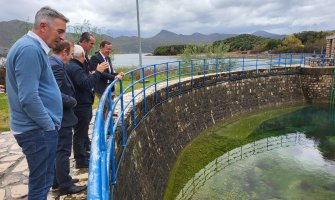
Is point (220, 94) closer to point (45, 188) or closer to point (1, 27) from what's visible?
point (45, 188)

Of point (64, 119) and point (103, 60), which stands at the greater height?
point (103, 60)

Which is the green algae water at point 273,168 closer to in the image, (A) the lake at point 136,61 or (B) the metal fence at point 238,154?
(B) the metal fence at point 238,154

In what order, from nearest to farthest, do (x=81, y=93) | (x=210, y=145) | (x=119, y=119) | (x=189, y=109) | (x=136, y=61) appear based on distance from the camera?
(x=81, y=93) < (x=119, y=119) < (x=210, y=145) < (x=189, y=109) < (x=136, y=61)

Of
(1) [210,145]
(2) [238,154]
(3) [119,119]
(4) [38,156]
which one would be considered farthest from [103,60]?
(2) [238,154]

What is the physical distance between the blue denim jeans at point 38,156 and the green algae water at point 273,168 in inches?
195

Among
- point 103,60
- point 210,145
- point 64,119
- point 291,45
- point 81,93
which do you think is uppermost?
point 291,45

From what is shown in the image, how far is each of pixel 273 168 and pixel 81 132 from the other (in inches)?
252

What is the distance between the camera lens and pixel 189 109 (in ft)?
35.2

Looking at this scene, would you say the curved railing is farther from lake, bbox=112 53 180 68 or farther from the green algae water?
lake, bbox=112 53 180 68

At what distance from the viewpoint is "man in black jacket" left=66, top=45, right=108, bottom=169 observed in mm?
3535

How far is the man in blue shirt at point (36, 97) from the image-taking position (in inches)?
80.4

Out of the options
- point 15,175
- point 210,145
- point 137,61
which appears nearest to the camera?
point 15,175

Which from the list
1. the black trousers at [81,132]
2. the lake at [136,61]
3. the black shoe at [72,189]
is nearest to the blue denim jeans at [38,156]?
the black shoe at [72,189]

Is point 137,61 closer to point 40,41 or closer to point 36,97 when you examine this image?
point 40,41
